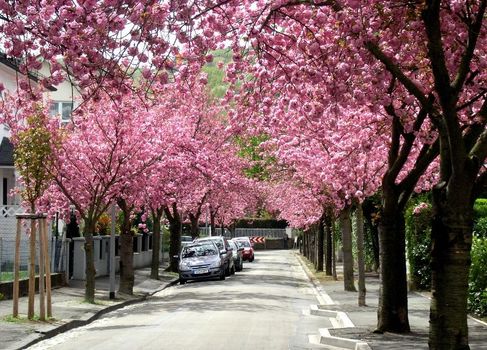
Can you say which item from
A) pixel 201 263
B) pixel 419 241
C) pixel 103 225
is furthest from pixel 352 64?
pixel 103 225

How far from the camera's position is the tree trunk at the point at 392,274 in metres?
13.9

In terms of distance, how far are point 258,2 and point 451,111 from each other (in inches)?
144

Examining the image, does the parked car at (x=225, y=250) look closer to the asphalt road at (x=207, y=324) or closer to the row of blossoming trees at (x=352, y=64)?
the asphalt road at (x=207, y=324)

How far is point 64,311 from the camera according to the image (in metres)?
19.2

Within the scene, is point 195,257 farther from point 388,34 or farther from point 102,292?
point 388,34

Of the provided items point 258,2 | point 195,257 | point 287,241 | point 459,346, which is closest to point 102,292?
point 195,257

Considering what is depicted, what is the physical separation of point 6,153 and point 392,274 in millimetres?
23674

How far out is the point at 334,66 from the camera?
11039 millimetres

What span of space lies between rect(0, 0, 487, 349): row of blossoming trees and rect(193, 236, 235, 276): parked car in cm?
2127

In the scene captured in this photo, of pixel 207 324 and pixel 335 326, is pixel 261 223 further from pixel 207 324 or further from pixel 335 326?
pixel 207 324

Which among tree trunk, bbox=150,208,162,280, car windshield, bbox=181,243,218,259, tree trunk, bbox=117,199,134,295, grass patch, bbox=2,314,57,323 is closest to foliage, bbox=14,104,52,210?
grass patch, bbox=2,314,57,323

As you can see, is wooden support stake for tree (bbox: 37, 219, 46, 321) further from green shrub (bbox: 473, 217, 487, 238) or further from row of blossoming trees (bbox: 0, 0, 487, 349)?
green shrub (bbox: 473, 217, 487, 238)

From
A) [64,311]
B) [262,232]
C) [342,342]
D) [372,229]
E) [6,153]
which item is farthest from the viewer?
[262,232]

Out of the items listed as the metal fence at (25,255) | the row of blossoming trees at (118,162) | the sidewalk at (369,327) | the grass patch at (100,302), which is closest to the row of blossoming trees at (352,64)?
the sidewalk at (369,327)
